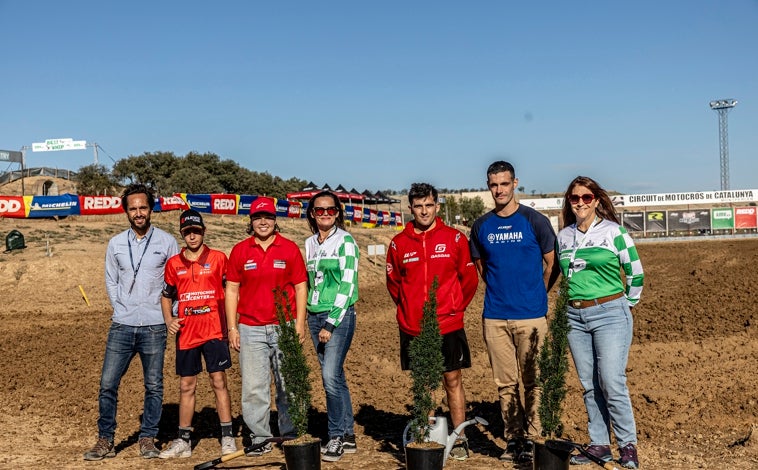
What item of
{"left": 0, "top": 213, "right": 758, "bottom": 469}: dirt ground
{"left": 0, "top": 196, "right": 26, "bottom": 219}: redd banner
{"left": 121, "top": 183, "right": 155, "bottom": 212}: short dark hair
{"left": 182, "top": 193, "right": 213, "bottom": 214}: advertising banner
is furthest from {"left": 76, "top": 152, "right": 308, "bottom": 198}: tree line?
{"left": 121, "top": 183, "right": 155, "bottom": 212}: short dark hair

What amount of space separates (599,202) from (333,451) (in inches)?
116

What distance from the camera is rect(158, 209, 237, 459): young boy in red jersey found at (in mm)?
6324

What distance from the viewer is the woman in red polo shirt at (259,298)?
6113mm

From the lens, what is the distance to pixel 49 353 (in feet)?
41.8

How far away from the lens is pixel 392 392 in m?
9.12

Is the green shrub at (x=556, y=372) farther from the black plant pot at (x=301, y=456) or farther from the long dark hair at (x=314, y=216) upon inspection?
the long dark hair at (x=314, y=216)

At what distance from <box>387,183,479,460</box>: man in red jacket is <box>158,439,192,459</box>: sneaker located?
214 cm

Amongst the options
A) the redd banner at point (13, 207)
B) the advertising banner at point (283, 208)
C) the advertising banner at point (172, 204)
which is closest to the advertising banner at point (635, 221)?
the advertising banner at point (283, 208)

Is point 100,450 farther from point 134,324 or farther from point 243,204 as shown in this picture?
point 243,204

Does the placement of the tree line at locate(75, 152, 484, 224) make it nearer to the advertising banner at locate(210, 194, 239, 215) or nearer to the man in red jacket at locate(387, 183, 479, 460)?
the advertising banner at locate(210, 194, 239, 215)

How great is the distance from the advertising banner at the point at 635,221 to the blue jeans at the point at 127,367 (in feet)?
173

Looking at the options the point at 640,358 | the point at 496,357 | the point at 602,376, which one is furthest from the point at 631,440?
the point at 640,358

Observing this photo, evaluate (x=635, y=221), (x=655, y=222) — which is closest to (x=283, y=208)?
(x=635, y=221)

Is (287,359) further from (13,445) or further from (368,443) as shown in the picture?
(13,445)
